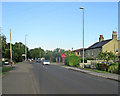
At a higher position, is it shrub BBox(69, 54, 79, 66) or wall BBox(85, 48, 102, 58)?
wall BBox(85, 48, 102, 58)

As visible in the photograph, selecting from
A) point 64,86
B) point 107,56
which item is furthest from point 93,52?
point 64,86

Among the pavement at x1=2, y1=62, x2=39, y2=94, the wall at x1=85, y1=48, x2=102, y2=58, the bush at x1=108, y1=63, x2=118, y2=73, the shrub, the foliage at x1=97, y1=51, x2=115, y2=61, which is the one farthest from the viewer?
the wall at x1=85, y1=48, x2=102, y2=58

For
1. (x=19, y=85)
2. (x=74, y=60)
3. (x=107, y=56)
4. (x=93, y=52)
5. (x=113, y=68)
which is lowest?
(x=19, y=85)

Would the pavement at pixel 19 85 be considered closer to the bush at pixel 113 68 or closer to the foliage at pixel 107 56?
the bush at pixel 113 68

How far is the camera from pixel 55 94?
927cm

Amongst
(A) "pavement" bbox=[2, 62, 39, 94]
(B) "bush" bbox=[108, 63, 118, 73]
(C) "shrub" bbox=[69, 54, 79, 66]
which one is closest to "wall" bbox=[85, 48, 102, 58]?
(C) "shrub" bbox=[69, 54, 79, 66]

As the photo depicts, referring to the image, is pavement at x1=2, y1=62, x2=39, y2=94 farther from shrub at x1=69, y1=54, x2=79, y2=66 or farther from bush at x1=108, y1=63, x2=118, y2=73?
shrub at x1=69, y1=54, x2=79, y2=66

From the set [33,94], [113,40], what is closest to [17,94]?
[33,94]

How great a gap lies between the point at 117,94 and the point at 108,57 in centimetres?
1826

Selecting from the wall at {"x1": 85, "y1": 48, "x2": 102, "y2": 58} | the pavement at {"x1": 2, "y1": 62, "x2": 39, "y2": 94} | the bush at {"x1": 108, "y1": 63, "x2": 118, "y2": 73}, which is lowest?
the pavement at {"x1": 2, "y1": 62, "x2": 39, "y2": 94}

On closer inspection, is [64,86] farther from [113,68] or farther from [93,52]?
[93,52]

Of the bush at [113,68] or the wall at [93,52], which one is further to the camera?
the wall at [93,52]

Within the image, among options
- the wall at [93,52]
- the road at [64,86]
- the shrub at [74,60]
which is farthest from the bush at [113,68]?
the wall at [93,52]

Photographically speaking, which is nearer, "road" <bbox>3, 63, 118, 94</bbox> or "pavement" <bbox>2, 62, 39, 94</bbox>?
"road" <bbox>3, 63, 118, 94</bbox>
